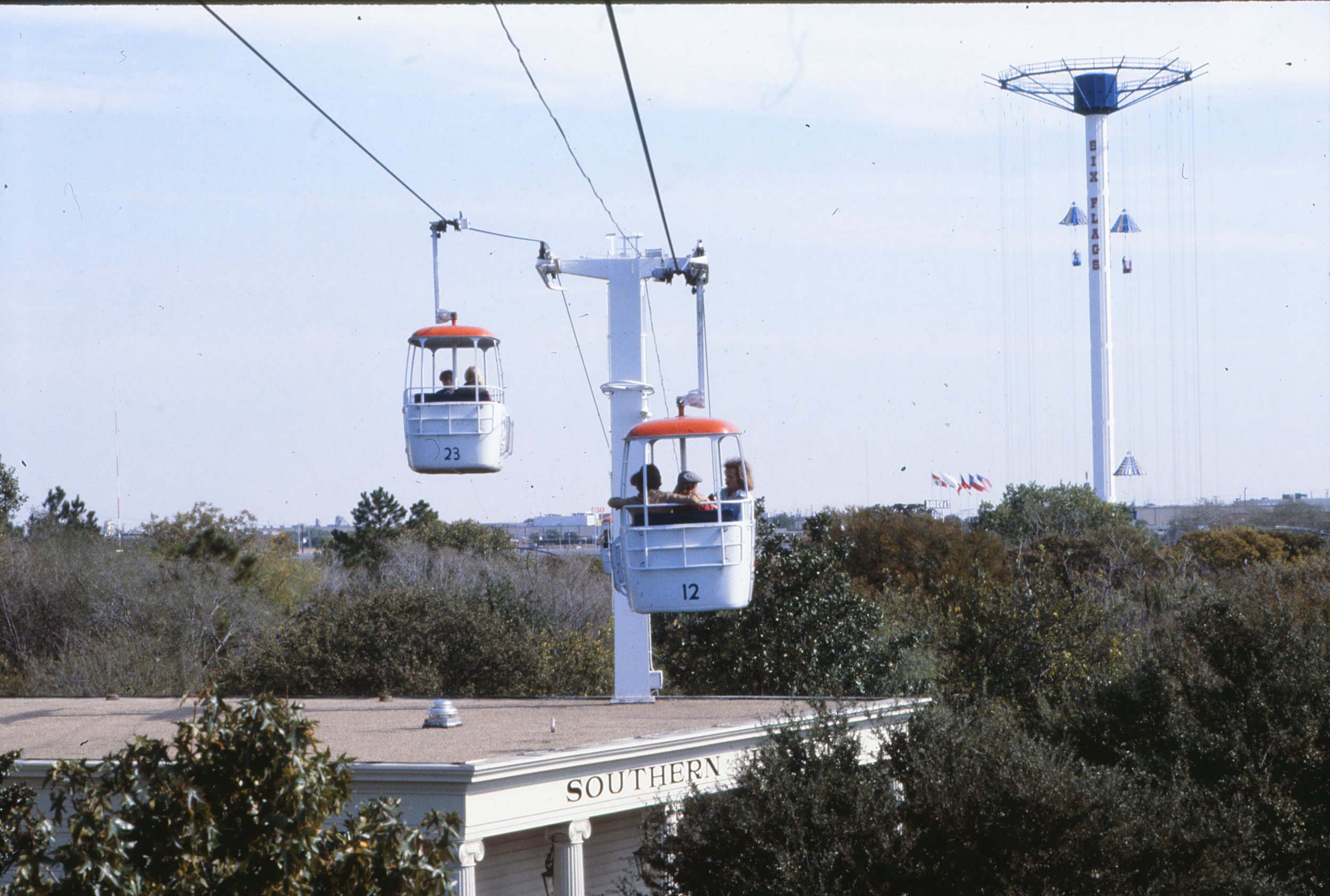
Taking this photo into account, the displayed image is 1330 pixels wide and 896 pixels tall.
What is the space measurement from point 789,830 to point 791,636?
14.3 m

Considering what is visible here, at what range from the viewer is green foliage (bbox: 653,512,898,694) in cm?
2730

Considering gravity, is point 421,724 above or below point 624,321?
below

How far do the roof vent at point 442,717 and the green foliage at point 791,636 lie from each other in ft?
32.4

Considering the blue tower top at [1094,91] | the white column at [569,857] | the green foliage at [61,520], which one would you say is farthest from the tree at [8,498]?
the blue tower top at [1094,91]

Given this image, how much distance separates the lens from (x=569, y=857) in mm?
15234

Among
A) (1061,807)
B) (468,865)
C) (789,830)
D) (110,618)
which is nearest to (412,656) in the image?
(468,865)

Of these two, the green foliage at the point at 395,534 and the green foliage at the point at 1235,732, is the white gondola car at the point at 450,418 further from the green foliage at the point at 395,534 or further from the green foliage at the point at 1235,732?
the green foliage at the point at 395,534

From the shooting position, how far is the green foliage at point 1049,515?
246 feet

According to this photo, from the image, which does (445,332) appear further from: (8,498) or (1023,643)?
(8,498)

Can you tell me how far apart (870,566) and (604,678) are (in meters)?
23.2

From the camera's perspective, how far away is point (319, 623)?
32.4 metres

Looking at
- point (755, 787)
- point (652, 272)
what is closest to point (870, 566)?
point (652, 272)

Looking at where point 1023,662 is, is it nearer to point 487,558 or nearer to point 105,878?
point 105,878

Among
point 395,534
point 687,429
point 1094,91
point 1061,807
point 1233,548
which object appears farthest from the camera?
point 1094,91
